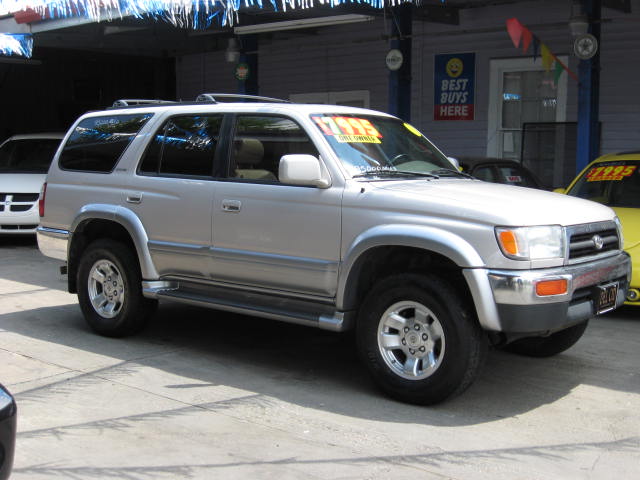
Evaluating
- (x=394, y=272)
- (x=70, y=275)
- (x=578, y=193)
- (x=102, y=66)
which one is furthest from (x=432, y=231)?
(x=102, y=66)

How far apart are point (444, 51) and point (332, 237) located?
10.3 m

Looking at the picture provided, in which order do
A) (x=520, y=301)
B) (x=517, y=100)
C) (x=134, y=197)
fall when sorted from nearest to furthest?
1. (x=520, y=301)
2. (x=134, y=197)
3. (x=517, y=100)

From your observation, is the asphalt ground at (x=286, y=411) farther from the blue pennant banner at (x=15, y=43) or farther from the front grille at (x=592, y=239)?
the blue pennant banner at (x=15, y=43)

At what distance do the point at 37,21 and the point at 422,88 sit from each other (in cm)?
722

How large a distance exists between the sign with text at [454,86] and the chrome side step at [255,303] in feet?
30.9

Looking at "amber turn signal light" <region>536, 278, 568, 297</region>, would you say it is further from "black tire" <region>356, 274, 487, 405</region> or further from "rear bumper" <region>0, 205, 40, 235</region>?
"rear bumper" <region>0, 205, 40, 235</region>

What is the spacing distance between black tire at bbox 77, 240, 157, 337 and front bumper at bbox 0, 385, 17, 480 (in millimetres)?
3503

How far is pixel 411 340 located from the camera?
16.9ft

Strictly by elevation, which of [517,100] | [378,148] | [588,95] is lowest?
[378,148]

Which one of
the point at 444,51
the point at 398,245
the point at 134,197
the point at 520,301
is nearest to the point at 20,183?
the point at 134,197

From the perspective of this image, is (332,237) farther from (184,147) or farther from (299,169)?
(184,147)

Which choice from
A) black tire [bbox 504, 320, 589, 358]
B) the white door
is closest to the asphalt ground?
black tire [bbox 504, 320, 589, 358]

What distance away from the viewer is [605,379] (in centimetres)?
587

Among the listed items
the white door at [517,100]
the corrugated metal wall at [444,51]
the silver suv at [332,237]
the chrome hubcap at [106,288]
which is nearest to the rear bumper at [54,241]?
the silver suv at [332,237]
